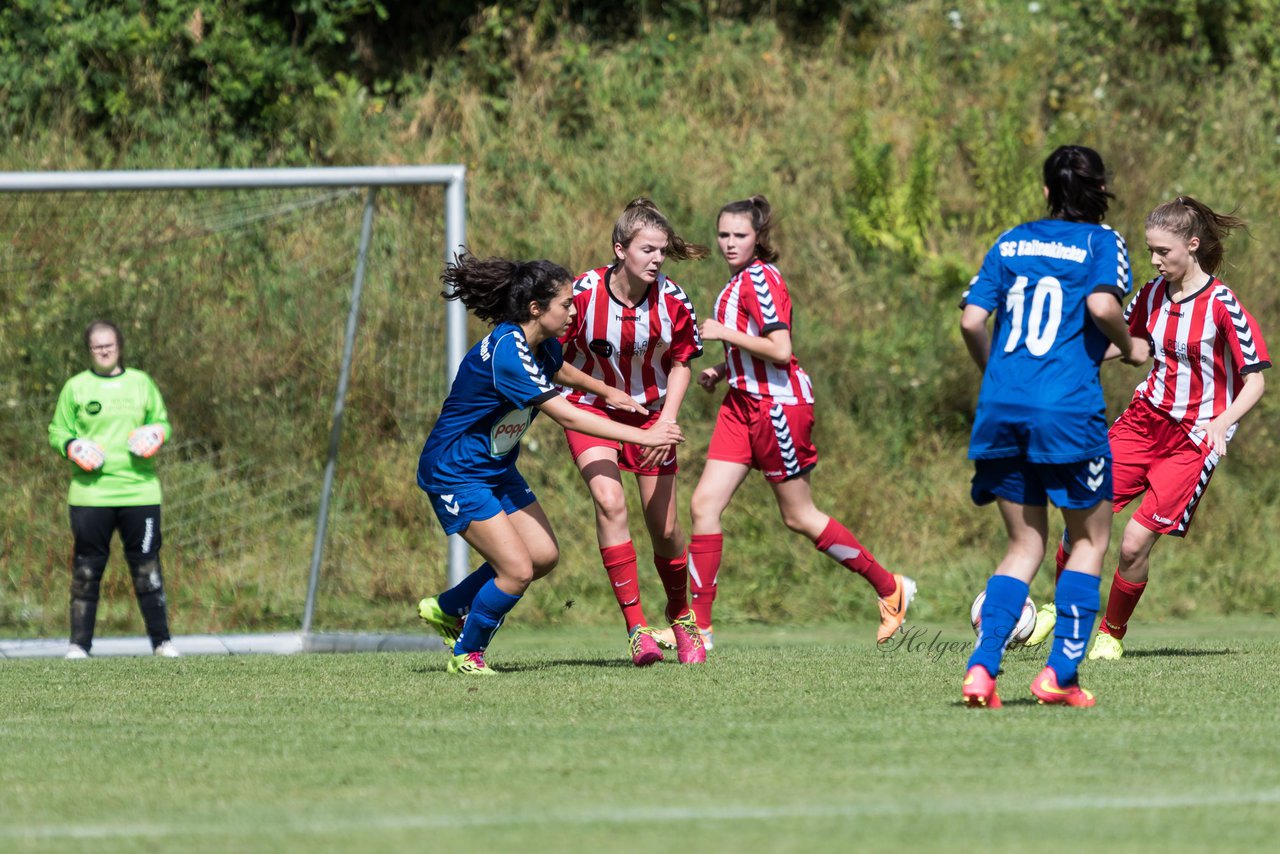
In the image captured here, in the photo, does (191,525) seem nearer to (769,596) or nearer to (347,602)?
(347,602)

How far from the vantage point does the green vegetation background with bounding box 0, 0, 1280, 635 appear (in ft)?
36.1

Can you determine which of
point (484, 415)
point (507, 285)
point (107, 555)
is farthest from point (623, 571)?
point (107, 555)

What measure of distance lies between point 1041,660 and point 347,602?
5.32 metres

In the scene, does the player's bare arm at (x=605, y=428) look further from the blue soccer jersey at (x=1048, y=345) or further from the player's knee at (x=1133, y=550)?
the player's knee at (x=1133, y=550)

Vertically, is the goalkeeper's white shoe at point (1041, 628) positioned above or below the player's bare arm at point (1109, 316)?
below

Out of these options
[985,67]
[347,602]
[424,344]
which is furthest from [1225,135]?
[347,602]

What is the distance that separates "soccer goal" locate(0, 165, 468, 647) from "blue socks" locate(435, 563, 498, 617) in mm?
3066

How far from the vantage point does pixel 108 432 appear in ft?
28.2

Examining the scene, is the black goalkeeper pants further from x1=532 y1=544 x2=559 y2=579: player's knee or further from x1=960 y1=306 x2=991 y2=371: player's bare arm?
x1=960 y1=306 x2=991 y2=371: player's bare arm

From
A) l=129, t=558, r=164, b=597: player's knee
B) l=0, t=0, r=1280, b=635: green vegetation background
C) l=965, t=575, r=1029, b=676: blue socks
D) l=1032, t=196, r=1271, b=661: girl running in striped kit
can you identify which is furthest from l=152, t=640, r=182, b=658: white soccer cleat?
l=965, t=575, r=1029, b=676: blue socks

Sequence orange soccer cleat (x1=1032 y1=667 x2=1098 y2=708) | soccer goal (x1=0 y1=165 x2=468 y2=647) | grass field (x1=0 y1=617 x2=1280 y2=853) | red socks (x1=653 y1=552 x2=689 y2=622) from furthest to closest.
Answer: soccer goal (x1=0 y1=165 x2=468 y2=647)
red socks (x1=653 y1=552 x2=689 y2=622)
orange soccer cleat (x1=1032 y1=667 x2=1098 y2=708)
grass field (x1=0 y1=617 x2=1280 y2=853)

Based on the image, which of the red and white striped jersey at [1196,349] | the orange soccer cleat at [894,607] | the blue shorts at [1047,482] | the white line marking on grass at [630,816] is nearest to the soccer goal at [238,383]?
the orange soccer cleat at [894,607]

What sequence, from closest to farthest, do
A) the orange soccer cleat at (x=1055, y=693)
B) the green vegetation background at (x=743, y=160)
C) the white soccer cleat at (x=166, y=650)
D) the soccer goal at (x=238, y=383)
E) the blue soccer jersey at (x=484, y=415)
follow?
the orange soccer cleat at (x=1055, y=693) < the blue soccer jersey at (x=484, y=415) < the white soccer cleat at (x=166, y=650) < the soccer goal at (x=238, y=383) < the green vegetation background at (x=743, y=160)

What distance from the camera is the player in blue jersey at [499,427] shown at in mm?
6395
